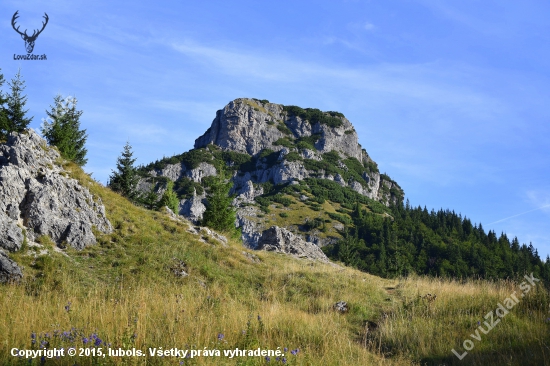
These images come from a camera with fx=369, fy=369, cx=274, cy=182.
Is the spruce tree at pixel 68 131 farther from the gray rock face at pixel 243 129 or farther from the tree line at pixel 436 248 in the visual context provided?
the gray rock face at pixel 243 129

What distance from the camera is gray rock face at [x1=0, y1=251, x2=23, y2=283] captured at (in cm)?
1045

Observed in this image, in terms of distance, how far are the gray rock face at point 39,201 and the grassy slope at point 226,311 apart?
0.88 metres

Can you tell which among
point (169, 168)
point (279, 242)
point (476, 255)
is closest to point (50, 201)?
point (279, 242)

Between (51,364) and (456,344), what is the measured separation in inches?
291

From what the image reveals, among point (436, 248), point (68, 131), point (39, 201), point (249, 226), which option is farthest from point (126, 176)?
point (436, 248)

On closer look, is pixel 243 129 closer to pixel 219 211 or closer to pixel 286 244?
pixel 219 211

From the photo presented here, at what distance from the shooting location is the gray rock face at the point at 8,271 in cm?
1045

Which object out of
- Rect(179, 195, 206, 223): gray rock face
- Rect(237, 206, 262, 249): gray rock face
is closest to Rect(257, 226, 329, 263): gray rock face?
Rect(237, 206, 262, 249): gray rock face

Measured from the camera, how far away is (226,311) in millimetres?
7965

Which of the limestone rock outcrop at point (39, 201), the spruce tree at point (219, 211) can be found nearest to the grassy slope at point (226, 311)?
the limestone rock outcrop at point (39, 201)

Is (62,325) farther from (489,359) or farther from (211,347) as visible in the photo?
(489,359)

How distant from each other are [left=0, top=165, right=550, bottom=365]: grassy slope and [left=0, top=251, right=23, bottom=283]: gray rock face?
361 mm

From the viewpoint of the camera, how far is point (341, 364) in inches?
231

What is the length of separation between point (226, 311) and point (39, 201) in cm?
1008
